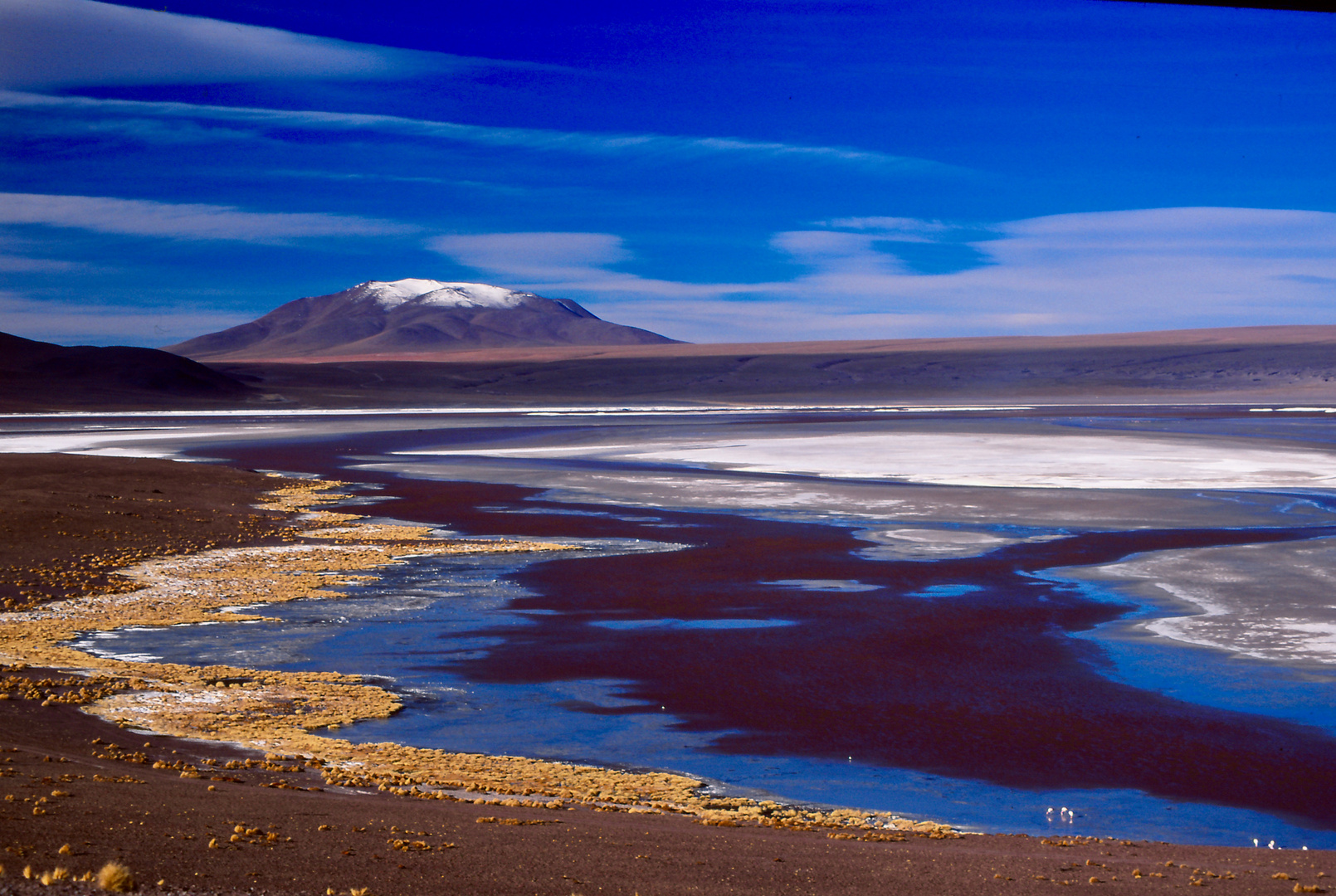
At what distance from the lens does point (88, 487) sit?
73.4 feet

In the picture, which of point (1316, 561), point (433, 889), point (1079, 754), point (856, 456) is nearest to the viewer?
point (433, 889)

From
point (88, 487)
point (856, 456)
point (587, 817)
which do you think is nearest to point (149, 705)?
point (587, 817)

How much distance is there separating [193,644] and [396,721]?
3153 millimetres

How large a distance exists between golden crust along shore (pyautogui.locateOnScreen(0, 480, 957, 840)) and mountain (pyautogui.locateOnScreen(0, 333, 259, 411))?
220 feet

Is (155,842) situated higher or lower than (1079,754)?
higher

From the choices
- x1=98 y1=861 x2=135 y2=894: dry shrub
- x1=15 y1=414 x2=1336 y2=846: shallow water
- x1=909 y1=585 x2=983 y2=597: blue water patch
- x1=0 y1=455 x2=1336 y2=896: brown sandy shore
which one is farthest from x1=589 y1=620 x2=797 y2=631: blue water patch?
x1=98 y1=861 x2=135 y2=894: dry shrub

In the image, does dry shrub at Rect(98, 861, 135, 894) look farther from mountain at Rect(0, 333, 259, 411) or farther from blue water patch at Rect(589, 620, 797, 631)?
mountain at Rect(0, 333, 259, 411)

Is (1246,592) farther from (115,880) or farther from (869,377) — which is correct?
(869,377)

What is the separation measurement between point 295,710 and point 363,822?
330 centimetres

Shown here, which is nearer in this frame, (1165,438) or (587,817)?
(587,817)

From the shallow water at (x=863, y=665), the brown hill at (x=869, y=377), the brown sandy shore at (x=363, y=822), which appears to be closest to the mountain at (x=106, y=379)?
the brown hill at (x=869, y=377)

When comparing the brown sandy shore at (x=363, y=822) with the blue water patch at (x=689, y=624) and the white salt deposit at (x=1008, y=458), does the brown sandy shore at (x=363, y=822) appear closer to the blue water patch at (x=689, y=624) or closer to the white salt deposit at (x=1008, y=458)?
the blue water patch at (x=689, y=624)

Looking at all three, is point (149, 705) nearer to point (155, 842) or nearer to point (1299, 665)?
point (155, 842)

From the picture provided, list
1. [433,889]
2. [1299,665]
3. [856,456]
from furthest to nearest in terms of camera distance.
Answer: [856,456]
[1299,665]
[433,889]
